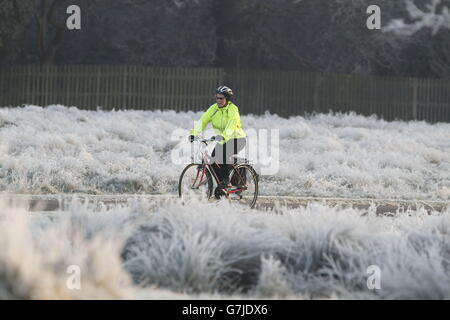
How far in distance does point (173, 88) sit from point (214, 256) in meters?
24.5

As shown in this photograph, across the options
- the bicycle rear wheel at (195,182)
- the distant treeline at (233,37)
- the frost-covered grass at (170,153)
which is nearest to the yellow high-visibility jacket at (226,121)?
the bicycle rear wheel at (195,182)

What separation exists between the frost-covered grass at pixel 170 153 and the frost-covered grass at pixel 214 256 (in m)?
8.83

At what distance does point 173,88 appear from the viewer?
33.0 metres

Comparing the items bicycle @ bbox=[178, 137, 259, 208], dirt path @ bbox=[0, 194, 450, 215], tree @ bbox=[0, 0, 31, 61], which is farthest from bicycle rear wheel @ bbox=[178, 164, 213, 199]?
→ tree @ bbox=[0, 0, 31, 61]

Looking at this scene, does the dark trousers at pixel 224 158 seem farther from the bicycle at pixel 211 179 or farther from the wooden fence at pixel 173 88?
the wooden fence at pixel 173 88

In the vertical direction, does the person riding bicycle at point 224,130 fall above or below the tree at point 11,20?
below

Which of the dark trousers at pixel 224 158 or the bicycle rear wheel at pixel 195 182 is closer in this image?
the dark trousers at pixel 224 158

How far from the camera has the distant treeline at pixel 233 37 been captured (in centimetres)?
3522

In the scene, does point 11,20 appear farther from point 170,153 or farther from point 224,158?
point 224,158

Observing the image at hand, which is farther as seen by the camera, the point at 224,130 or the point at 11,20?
the point at 11,20

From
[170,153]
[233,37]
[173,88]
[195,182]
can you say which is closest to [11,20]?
[173,88]

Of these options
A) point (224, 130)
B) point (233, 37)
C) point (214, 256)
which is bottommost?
point (214, 256)

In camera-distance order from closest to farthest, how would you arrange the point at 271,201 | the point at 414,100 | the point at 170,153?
1. the point at 271,201
2. the point at 170,153
3. the point at 414,100
